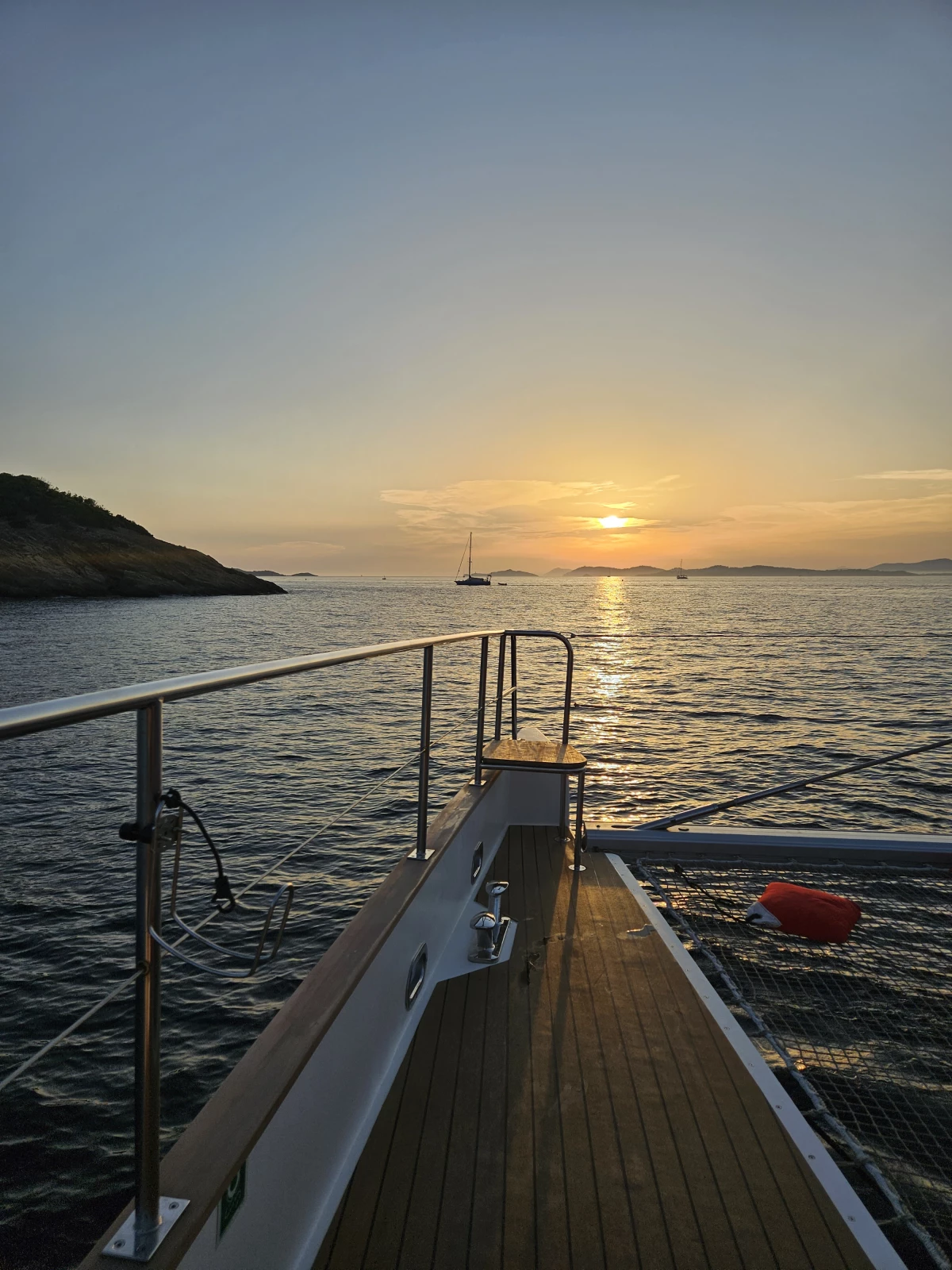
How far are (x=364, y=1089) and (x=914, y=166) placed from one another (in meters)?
12.2

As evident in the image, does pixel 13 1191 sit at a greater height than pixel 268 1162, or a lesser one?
lesser

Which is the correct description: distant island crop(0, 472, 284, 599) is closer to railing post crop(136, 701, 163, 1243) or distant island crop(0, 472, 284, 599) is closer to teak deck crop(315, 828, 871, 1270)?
teak deck crop(315, 828, 871, 1270)

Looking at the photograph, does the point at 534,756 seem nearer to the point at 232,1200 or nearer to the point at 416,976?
the point at 416,976

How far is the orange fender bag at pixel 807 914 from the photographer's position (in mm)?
4309

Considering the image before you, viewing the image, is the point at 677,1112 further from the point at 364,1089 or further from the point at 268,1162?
the point at 268,1162

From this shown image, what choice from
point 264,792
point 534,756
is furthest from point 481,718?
point 264,792

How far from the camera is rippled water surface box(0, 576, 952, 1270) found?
421 centimetres

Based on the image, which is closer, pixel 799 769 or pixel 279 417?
pixel 799 769

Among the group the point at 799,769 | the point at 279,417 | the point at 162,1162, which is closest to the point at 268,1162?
the point at 162,1162

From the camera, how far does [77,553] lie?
226 feet

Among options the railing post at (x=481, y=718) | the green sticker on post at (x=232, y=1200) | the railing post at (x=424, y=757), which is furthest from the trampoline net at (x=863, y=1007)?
the green sticker on post at (x=232, y=1200)

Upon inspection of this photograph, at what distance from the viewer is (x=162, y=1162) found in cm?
113

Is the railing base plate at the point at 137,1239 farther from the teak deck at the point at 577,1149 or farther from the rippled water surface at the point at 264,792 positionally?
Result: the rippled water surface at the point at 264,792

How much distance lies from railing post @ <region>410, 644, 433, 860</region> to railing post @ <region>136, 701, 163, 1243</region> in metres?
1.47
